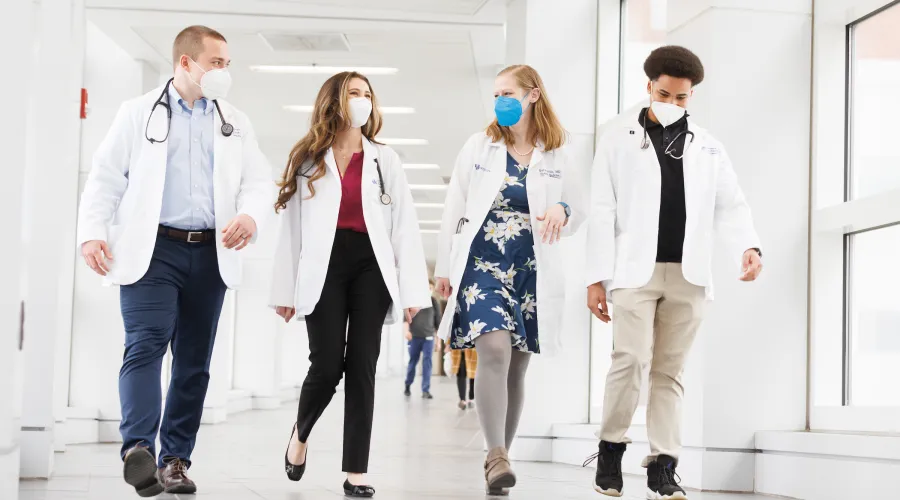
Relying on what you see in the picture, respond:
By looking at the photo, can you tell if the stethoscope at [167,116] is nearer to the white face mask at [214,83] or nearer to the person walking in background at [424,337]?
the white face mask at [214,83]

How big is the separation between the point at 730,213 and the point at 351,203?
5.12 feet

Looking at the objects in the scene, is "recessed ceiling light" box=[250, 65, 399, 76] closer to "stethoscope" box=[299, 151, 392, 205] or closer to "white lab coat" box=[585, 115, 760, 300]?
"stethoscope" box=[299, 151, 392, 205]

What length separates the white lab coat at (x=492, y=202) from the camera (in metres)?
4.96

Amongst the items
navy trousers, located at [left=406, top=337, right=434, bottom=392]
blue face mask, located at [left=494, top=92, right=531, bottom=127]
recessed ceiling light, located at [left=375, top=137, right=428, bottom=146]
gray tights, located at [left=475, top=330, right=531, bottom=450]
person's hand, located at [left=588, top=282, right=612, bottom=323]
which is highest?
recessed ceiling light, located at [left=375, top=137, right=428, bottom=146]

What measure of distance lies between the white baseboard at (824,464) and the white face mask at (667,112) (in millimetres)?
1517

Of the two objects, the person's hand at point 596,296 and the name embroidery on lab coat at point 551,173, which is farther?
the name embroidery on lab coat at point 551,173

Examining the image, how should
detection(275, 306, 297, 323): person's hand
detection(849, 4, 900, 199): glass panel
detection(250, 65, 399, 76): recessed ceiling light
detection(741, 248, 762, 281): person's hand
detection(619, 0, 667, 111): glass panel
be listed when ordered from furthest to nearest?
detection(250, 65, 399, 76): recessed ceiling light < detection(619, 0, 667, 111): glass panel < detection(849, 4, 900, 199): glass panel < detection(275, 306, 297, 323): person's hand < detection(741, 248, 762, 281): person's hand

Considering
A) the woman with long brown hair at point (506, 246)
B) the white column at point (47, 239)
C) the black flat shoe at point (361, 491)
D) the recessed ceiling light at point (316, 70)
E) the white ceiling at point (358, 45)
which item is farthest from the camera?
the recessed ceiling light at point (316, 70)

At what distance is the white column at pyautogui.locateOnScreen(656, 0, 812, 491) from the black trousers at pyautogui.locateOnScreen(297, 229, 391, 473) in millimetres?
1743

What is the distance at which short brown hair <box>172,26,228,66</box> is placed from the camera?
15.1ft

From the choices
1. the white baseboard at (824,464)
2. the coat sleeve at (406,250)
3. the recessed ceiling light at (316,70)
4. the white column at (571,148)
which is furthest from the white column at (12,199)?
the recessed ceiling light at (316,70)

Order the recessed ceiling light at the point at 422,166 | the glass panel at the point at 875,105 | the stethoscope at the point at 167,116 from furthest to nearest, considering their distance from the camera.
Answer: the recessed ceiling light at the point at 422,166
the glass panel at the point at 875,105
the stethoscope at the point at 167,116

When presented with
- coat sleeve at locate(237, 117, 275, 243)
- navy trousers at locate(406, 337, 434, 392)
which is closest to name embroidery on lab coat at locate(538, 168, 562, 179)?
coat sleeve at locate(237, 117, 275, 243)

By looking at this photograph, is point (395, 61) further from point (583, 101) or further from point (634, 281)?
point (634, 281)
